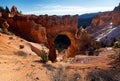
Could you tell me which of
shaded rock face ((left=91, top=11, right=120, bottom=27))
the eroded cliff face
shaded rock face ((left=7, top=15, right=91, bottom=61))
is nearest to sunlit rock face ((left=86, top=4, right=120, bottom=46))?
shaded rock face ((left=91, top=11, right=120, bottom=27))

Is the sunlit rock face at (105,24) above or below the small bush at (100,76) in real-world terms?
below

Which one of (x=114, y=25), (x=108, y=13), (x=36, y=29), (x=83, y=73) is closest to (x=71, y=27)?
(x=36, y=29)

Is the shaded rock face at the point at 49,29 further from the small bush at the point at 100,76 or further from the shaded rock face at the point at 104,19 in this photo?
the small bush at the point at 100,76

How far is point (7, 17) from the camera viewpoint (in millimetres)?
28406

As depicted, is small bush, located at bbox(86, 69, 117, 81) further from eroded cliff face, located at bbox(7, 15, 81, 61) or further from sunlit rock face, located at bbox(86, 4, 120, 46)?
sunlit rock face, located at bbox(86, 4, 120, 46)

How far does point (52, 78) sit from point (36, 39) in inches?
679

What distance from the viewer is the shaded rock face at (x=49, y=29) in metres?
26.8

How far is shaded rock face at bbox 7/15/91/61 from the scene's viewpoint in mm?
26817

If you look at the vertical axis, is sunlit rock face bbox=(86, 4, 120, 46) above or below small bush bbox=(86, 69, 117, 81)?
below

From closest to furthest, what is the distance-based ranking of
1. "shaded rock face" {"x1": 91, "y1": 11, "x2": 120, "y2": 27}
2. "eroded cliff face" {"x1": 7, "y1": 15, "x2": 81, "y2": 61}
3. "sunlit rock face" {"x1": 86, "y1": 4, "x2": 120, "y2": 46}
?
"eroded cliff face" {"x1": 7, "y1": 15, "x2": 81, "y2": 61}, "sunlit rock face" {"x1": 86, "y1": 4, "x2": 120, "y2": 46}, "shaded rock face" {"x1": 91, "y1": 11, "x2": 120, "y2": 27}

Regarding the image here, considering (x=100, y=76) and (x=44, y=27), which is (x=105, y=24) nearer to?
(x=44, y=27)

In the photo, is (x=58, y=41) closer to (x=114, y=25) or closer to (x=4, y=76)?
(x=114, y=25)

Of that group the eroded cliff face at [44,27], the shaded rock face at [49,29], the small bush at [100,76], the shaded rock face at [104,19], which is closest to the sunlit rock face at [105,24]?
the shaded rock face at [104,19]

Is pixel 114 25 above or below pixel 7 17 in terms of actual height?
below
